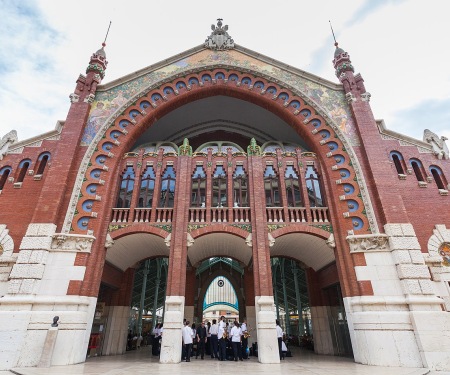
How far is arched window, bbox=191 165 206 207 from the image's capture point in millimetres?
16438

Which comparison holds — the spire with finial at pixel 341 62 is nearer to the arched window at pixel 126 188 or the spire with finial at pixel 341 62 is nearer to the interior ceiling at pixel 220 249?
the interior ceiling at pixel 220 249

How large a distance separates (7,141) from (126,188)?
27.4 feet

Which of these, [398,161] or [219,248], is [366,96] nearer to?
[398,161]

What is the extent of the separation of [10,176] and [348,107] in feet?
68.9

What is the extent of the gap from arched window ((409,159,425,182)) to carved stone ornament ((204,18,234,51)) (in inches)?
Answer: 574

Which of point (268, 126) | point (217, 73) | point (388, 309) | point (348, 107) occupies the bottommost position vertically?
point (388, 309)

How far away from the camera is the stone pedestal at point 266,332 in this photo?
1166 centimetres

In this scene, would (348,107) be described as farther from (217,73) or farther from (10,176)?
(10,176)

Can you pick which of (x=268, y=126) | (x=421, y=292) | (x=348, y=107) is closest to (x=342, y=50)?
(x=348, y=107)

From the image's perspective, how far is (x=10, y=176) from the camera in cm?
1595

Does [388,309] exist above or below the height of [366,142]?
below

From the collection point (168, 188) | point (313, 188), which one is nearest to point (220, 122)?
point (168, 188)

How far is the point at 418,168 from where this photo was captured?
16.0 m

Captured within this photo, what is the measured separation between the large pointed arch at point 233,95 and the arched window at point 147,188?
6.42 ft
